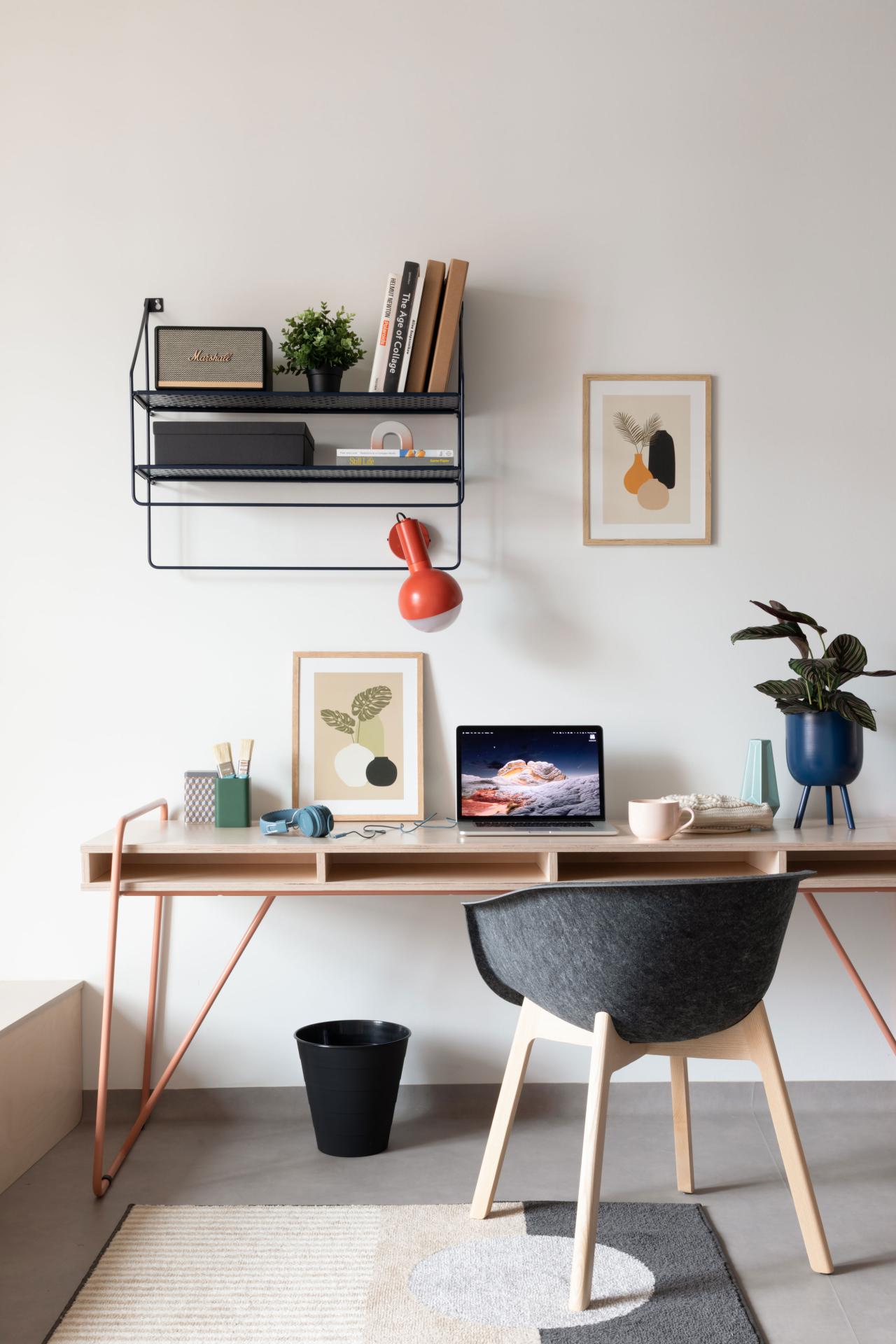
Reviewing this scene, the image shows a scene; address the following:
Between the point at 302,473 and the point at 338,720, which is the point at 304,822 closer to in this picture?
the point at 338,720

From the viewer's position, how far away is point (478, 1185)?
2.05 meters

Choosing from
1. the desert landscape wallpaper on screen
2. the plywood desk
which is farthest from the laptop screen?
the plywood desk

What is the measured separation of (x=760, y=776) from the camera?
255 centimetres

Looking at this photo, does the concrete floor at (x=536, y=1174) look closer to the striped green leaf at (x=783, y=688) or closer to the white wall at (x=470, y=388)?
the white wall at (x=470, y=388)

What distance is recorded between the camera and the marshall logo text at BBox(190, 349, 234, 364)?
2451mm

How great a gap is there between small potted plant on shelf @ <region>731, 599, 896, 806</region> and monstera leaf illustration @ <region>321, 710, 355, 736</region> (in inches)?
37.1

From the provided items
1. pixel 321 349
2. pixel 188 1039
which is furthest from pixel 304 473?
pixel 188 1039

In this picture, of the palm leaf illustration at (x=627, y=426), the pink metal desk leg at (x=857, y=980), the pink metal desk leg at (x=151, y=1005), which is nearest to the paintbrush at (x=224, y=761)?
the pink metal desk leg at (x=151, y=1005)

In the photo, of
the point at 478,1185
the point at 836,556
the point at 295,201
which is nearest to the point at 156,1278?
the point at 478,1185

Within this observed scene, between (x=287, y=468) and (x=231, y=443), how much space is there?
0.14m

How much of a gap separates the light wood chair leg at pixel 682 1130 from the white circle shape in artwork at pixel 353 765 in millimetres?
963

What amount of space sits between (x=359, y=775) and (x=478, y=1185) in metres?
0.97

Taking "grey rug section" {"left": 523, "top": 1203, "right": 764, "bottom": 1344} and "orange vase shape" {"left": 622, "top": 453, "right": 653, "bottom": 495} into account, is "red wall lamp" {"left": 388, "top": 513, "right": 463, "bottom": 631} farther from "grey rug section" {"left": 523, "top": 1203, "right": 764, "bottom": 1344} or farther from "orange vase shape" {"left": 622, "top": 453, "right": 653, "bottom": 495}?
"grey rug section" {"left": 523, "top": 1203, "right": 764, "bottom": 1344}

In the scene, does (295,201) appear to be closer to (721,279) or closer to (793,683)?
(721,279)
